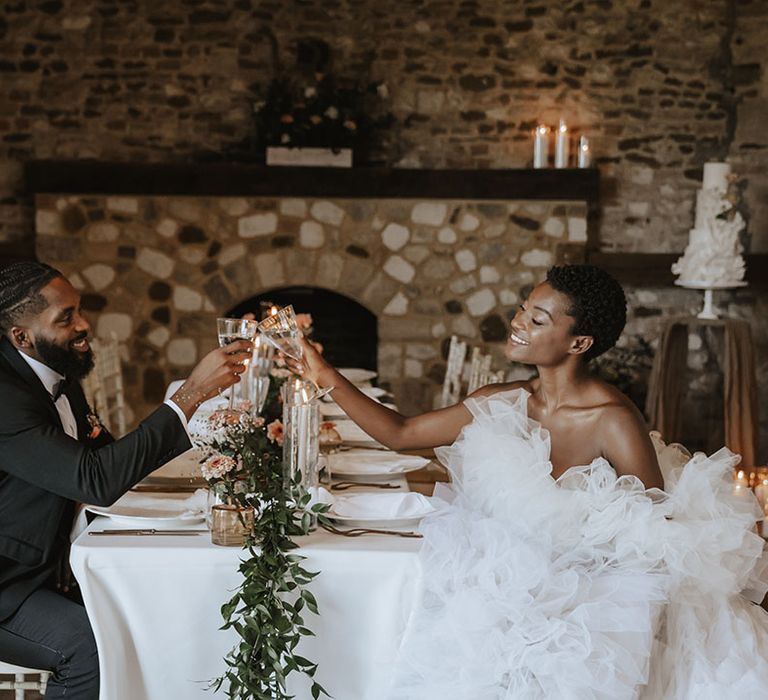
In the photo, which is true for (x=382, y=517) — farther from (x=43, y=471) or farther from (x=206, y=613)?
(x=43, y=471)

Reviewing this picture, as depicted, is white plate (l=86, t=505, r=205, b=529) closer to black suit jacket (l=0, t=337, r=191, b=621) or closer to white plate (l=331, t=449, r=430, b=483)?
black suit jacket (l=0, t=337, r=191, b=621)

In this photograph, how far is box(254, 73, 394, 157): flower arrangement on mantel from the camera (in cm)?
580

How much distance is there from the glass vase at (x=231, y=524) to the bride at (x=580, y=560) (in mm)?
346

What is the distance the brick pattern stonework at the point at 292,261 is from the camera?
19.0 feet

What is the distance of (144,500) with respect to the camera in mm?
2207

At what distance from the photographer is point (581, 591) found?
1.84 meters

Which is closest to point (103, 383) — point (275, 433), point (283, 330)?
point (283, 330)

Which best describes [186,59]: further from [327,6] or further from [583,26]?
[583,26]

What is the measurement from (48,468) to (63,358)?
33 cm

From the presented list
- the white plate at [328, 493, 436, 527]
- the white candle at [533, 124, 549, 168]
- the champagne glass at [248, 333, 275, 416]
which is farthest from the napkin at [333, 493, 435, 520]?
the white candle at [533, 124, 549, 168]

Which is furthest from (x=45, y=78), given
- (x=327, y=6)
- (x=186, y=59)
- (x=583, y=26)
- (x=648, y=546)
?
(x=648, y=546)

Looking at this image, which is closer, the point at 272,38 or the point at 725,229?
the point at 725,229

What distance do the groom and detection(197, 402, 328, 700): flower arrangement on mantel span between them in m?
0.13

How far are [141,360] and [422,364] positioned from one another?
1661 mm
